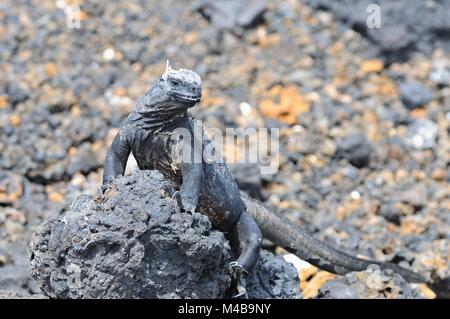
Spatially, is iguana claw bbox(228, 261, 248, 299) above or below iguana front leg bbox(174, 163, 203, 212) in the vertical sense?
below

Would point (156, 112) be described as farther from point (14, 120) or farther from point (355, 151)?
point (355, 151)

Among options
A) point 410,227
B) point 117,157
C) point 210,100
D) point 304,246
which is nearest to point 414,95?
point 210,100

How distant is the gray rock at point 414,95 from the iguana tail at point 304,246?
4138mm

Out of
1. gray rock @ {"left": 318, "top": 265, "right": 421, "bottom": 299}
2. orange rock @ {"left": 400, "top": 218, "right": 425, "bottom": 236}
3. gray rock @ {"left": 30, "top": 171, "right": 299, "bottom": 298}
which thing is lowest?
orange rock @ {"left": 400, "top": 218, "right": 425, "bottom": 236}

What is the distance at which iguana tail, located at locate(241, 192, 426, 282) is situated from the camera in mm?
7574

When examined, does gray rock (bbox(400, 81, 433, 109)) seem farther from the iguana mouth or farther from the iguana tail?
the iguana mouth

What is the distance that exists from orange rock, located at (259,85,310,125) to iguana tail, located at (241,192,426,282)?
11.7ft

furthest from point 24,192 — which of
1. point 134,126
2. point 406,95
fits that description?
point 406,95

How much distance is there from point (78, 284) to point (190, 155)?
3.69ft

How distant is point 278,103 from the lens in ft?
38.4

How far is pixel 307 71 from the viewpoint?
40.5ft

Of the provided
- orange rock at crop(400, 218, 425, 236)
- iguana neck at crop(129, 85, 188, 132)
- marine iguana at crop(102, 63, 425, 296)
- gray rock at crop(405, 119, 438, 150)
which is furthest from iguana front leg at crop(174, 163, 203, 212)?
gray rock at crop(405, 119, 438, 150)
